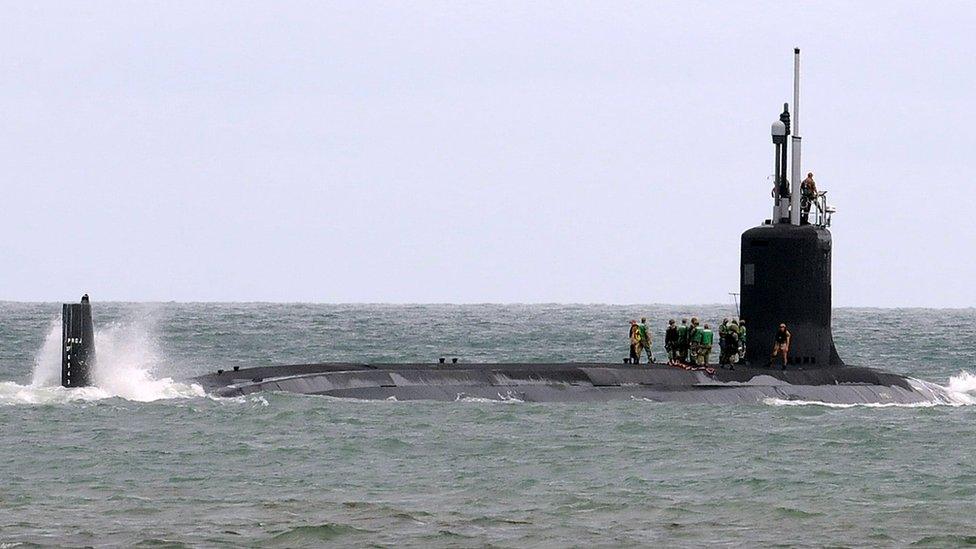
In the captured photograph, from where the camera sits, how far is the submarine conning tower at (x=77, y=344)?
2758 centimetres

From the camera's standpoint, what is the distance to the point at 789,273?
3148 centimetres

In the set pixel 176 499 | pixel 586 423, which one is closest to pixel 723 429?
pixel 586 423

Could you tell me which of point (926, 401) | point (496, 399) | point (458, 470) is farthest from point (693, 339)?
point (458, 470)

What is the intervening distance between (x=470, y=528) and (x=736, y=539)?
2888 mm

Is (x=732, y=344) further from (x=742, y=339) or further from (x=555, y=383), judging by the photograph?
(x=555, y=383)

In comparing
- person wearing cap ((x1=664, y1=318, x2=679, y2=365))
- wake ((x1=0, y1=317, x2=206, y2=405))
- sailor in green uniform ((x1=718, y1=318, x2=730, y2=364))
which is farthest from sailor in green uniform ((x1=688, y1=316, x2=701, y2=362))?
wake ((x1=0, y1=317, x2=206, y2=405))

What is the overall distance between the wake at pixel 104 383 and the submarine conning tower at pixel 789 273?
10.8 metres

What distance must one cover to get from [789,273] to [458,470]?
11.6 meters

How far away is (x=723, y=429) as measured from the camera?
88.1ft

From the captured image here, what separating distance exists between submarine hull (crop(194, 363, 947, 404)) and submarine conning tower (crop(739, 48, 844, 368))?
1.92 ft

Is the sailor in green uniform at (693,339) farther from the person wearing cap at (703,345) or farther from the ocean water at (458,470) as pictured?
the ocean water at (458,470)

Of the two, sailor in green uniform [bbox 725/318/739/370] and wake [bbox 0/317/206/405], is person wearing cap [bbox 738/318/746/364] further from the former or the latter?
wake [bbox 0/317/206/405]

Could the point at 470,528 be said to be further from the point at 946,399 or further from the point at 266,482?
the point at 946,399

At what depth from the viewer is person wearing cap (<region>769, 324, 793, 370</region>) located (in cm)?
3183
